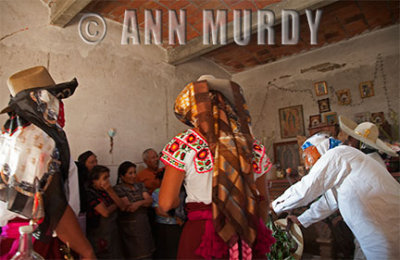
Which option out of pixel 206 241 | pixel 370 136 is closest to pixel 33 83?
pixel 206 241

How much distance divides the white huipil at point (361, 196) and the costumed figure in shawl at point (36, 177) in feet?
4.73

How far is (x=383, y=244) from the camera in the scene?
1.85m

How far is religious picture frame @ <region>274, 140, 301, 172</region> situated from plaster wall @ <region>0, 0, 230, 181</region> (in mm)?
2271

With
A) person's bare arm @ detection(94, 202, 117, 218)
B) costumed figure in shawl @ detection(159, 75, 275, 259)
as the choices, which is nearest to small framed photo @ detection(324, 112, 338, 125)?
person's bare arm @ detection(94, 202, 117, 218)

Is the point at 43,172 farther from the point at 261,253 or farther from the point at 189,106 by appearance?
the point at 261,253

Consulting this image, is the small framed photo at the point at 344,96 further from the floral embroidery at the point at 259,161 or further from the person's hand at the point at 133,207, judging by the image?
the floral embroidery at the point at 259,161

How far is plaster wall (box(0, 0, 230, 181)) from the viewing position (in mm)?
3916

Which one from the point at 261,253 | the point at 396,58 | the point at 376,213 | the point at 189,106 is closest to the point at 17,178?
the point at 189,106

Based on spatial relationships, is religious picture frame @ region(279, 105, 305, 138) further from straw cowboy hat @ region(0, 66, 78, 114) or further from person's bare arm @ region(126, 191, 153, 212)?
straw cowboy hat @ region(0, 66, 78, 114)

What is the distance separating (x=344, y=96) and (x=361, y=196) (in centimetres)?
446

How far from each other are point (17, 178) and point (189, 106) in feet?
2.75

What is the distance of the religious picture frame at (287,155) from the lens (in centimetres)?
614

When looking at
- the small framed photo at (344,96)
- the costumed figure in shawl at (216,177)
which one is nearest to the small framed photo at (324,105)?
the small framed photo at (344,96)

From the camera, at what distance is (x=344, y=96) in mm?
5852
